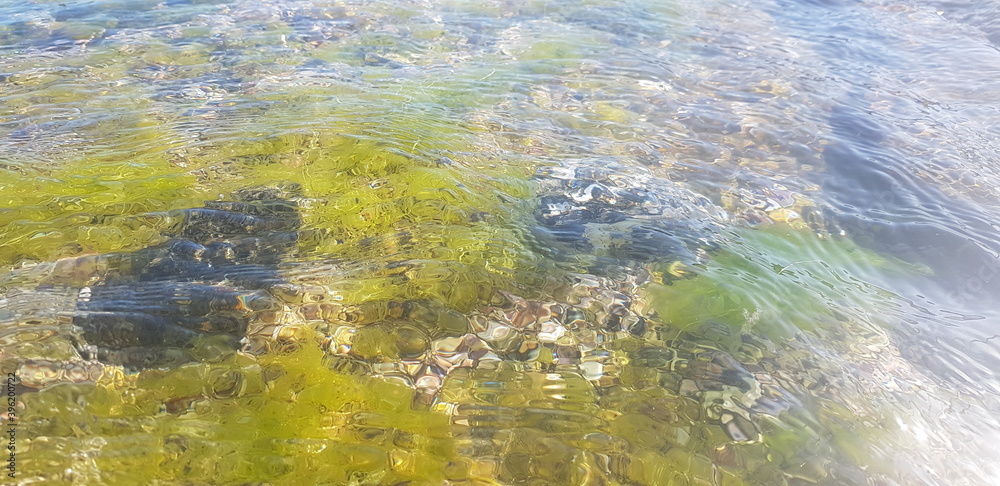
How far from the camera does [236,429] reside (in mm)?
2475

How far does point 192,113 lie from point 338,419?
191 inches

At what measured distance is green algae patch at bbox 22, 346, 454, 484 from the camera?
88.3 inches

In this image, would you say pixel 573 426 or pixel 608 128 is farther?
pixel 608 128

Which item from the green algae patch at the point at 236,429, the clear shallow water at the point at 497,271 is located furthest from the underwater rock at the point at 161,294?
the green algae patch at the point at 236,429

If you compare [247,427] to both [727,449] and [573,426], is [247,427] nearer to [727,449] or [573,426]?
[573,426]

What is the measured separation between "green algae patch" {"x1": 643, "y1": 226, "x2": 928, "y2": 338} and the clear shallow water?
3 centimetres

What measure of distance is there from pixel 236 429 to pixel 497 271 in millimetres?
1919

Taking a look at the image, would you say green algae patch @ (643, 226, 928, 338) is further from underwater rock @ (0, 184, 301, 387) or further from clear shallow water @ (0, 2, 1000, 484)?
underwater rock @ (0, 184, 301, 387)

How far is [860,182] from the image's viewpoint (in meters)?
5.89

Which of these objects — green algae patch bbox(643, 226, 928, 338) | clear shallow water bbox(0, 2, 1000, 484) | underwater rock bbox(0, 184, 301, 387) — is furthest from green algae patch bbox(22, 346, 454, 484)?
green algae patch bbox(643, 226, 928, 338)

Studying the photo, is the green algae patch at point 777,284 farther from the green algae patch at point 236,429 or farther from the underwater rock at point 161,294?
the underwater rock at point 161,294

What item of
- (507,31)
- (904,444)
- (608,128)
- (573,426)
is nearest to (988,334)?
(904,444)

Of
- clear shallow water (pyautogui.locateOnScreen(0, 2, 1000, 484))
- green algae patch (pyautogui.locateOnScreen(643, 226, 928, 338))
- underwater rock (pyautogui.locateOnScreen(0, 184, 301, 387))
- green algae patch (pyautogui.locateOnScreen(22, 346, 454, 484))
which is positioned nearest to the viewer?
green algae patch (pyautogui.locateOnScreen(22, 346, 454, 484))

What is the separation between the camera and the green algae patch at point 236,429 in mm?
2242
